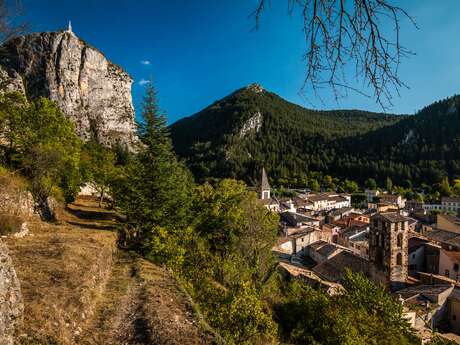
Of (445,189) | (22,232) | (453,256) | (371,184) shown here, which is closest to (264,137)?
(371,184)

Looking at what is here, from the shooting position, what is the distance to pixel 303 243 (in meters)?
35.2

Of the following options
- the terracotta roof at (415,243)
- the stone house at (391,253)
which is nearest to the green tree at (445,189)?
the terracotta roof at (415,243)

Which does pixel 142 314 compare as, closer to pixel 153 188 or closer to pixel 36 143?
pixel 153 188

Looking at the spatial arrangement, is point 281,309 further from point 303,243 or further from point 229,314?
point 303,243

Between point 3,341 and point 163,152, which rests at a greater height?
point 163,152

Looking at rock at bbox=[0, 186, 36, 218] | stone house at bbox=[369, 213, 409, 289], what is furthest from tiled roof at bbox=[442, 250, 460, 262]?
rock at bbox=[0, 186, 36, 218]

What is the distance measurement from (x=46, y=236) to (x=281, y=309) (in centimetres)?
1209

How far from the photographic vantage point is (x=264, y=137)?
152125mm

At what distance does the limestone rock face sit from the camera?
5456 cm

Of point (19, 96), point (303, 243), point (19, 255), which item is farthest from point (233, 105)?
point (19, 255)

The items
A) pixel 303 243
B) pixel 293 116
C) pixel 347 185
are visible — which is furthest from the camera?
pixel 293 116

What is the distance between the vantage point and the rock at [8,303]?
450cm

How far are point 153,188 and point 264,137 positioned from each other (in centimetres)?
14041

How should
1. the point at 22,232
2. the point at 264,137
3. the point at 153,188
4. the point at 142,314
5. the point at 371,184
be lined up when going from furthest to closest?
the point at 264,137
the point at 371,184
the point at 153,188
the point at 22,232
the point at 142,314
